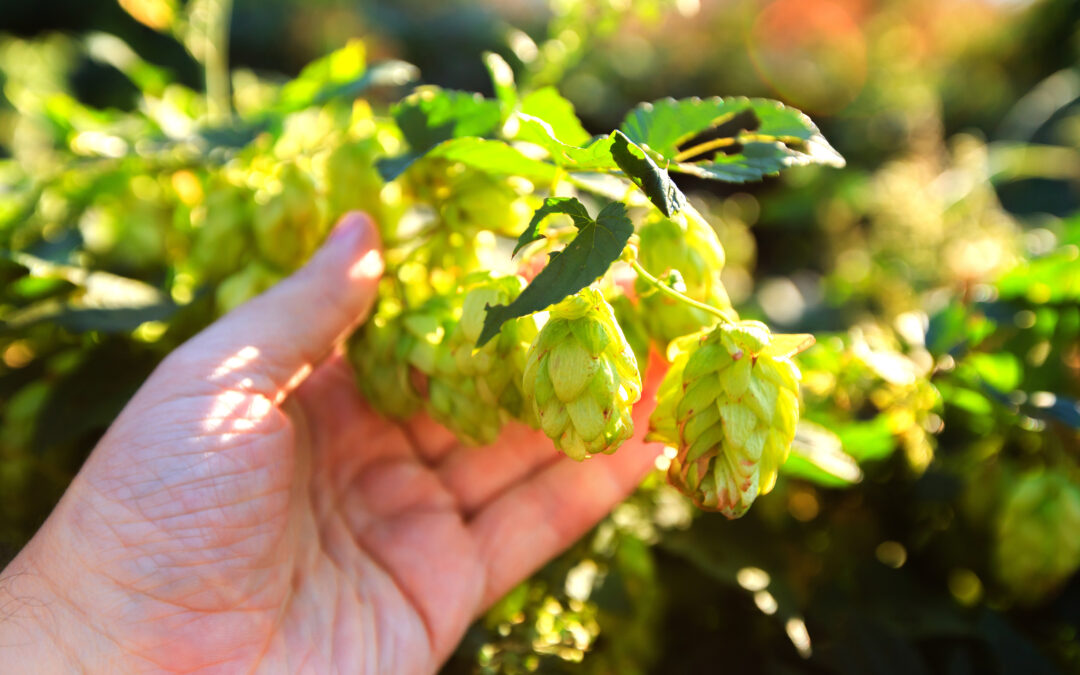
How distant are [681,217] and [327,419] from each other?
612mm

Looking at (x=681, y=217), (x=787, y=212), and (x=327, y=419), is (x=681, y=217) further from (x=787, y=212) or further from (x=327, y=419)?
(x=787, y=212)

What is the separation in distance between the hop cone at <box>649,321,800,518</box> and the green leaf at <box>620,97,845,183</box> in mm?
157

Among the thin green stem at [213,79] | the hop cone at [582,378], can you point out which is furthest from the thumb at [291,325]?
the thin green stem at [213,79]

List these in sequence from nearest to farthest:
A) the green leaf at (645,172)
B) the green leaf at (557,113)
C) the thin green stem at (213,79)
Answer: the green leaf at (645,172) < the green leaf at (557,113) < the thin green stem at (213,79)

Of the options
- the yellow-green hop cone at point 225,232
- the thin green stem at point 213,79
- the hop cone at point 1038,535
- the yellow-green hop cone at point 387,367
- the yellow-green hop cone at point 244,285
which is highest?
the thin green stem at point 213,79

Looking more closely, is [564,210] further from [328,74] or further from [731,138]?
[328,74]

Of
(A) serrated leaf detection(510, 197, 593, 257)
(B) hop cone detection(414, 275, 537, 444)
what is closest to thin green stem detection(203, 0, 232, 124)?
(B) hop cone detection(414, 275, 537, 444)

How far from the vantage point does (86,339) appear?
1.03 m

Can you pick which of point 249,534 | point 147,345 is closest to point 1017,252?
point 249,534

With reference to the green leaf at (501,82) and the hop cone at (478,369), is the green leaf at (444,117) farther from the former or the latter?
the hop cone at (478,369)

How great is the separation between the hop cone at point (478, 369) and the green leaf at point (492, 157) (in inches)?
5.4

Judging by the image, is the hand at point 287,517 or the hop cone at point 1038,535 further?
the hop cone at point 1038,535

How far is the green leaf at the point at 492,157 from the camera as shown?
30.0 inches

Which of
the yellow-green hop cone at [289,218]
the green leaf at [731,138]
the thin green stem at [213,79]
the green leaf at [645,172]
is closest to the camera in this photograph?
the green leaf at [645,172]
